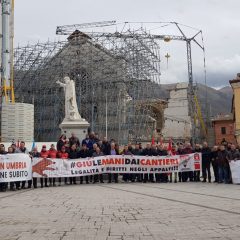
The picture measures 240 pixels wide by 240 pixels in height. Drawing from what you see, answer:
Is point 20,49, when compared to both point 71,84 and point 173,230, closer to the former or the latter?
point 71,84

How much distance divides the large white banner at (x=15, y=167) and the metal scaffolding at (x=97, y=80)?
34392 mm

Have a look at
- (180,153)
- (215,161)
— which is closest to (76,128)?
(180,153)

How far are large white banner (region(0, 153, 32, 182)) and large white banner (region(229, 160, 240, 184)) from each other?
26.6 feet

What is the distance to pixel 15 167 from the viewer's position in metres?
15.4

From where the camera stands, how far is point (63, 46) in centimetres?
5381

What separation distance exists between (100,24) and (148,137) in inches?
783

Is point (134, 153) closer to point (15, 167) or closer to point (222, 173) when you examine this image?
point (222, 173)

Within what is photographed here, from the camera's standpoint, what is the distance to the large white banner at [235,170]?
660 inches

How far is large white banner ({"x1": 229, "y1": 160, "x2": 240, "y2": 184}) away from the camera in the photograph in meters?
16.8

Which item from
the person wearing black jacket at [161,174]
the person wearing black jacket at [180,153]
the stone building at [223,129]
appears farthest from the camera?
the stone building at [223,129]

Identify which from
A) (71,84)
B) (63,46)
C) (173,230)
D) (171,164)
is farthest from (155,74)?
(173,230)

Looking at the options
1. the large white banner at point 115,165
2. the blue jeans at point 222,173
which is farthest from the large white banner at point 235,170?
the large white banner at point 115,165

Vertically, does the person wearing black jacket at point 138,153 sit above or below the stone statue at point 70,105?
below

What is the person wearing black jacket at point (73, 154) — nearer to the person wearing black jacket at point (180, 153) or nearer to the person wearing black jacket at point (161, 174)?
the person wearing black jacket at point (161, 174)
